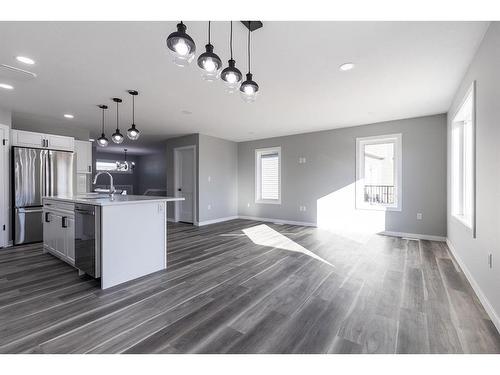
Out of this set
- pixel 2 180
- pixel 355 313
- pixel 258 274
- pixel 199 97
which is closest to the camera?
pixel 355 313

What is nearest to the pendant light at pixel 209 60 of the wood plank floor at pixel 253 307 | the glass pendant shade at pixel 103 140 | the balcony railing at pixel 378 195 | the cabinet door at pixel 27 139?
the wood plank floor at pixel 253 307

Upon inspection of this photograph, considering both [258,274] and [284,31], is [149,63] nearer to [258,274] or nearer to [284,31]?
[284,31]

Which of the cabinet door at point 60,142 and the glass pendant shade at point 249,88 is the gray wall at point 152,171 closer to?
the cabinet door at point 60,142

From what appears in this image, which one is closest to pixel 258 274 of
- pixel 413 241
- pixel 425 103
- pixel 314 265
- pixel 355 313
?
pixel 314 265

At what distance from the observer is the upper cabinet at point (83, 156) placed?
5327 mm

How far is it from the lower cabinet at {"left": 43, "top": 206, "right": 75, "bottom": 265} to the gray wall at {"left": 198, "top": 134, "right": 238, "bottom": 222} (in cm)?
328

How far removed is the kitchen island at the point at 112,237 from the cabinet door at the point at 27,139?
7.17 ft

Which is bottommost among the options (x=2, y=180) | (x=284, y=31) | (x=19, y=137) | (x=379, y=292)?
(x=379, y=292)

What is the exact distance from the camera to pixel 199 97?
374 centimetres

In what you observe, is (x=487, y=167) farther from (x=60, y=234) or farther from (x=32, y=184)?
(x=32, y=184)

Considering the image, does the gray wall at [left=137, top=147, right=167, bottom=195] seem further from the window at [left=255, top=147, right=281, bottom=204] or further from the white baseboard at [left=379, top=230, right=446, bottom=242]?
the white baseboard at [left=379, top=230, right=446, bottom=242]

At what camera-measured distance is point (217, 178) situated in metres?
6.95
